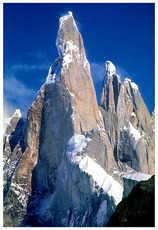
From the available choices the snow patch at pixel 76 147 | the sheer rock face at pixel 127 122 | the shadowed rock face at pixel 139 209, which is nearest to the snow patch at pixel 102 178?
the snow patch at pixel 76 147

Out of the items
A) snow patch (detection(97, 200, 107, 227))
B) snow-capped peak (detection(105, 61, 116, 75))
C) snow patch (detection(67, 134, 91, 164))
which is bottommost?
snow patch (detection(97, 200, 107, 227))

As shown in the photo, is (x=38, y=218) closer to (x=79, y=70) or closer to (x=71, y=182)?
(x=71, y=182)

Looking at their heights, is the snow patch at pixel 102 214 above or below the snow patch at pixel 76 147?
below

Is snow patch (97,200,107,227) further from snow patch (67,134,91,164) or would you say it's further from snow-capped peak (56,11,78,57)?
snow-capped peak (56,11,78,57)

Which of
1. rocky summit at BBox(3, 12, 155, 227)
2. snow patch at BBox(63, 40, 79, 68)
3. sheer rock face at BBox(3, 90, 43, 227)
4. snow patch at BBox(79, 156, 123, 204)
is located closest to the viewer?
snow patch at BBox(79, 156, 123, 204)

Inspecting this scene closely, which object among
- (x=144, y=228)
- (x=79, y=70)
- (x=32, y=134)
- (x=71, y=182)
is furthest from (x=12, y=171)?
(x=144, y=228)

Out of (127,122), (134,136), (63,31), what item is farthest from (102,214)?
(63,31)

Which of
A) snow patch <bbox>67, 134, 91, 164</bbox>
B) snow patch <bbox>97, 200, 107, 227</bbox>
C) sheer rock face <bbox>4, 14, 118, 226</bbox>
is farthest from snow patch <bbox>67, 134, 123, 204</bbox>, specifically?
snow patch <bbox>97, 200, 107, 227</bbox>

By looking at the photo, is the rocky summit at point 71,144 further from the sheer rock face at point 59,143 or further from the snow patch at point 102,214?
the snow patch at point 102,214

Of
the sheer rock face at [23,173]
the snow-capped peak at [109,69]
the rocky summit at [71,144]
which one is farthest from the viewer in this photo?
the snow-capped peak at [109,69]

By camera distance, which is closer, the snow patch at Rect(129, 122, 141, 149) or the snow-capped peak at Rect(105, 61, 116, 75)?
the snow patch at Rect(129, 122, 141, 149)
